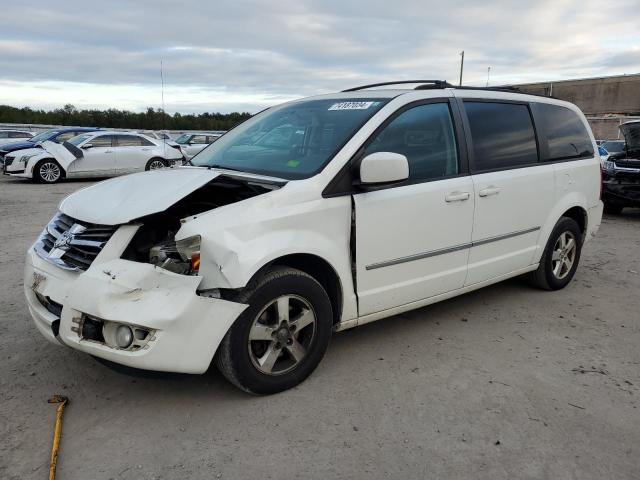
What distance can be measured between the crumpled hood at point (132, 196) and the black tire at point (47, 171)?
13.4m

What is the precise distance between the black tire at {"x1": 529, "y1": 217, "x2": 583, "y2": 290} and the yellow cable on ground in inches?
157

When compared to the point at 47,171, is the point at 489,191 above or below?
above

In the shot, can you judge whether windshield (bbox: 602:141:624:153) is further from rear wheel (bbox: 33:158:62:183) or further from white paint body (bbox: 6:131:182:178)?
rear wheel (bbox: 33:158:62:183)

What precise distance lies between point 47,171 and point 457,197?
14.7 meters

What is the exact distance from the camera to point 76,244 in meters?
2.96

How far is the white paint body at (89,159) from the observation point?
15.3 meters

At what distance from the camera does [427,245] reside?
367cm

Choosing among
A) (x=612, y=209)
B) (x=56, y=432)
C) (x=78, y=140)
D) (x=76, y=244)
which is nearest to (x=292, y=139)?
(x=76, y=244)

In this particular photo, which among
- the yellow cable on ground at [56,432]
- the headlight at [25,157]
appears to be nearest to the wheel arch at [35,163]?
the headlight at [25,157]

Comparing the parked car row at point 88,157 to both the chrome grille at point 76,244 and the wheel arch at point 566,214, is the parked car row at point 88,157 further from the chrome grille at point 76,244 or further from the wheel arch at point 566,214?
the chrome grille at point 76,244

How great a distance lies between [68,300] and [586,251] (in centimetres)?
625

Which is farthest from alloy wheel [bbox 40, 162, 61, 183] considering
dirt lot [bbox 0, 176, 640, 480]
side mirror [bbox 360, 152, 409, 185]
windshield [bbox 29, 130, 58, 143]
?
side mirror [bbox 360, 152, 409, 185]

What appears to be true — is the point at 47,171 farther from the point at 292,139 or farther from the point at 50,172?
the point at 292,139

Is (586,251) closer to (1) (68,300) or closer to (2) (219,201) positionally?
(2) (219,201)
